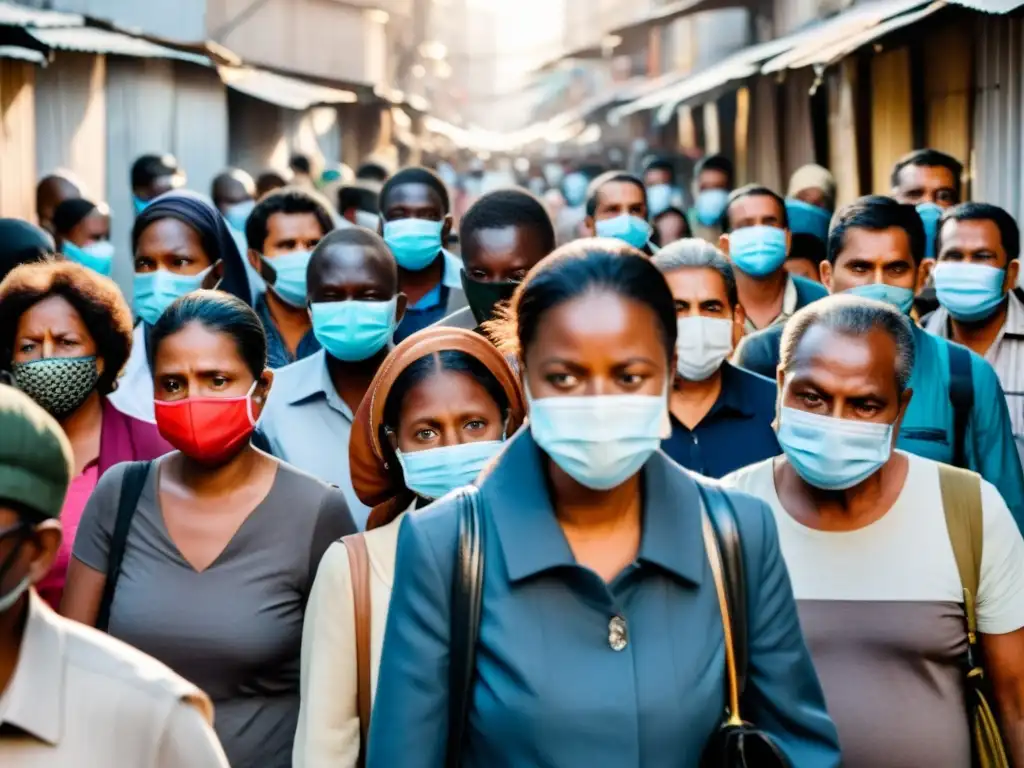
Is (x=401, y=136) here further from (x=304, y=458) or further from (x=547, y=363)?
(x=547, y=363)

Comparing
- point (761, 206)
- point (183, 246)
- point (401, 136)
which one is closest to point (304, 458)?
point (183, 246)

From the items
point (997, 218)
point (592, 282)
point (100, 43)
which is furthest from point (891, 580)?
point (100, 43)

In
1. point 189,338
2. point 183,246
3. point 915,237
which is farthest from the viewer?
point 183,246

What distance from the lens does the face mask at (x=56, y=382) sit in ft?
15.9

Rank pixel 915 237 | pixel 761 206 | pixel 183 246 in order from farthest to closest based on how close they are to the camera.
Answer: pixel 761 206
pixel 183 246
pixel 915 237

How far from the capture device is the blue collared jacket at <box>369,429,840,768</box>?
2553 millimetres

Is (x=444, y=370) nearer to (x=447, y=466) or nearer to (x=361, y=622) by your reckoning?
(x=447, y=466)

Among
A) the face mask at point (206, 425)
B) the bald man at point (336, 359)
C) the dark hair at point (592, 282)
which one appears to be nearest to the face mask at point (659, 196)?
the bald man at point (336, 359)

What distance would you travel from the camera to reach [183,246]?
6.70 meters

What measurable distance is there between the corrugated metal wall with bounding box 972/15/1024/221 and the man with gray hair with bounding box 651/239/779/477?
5388 millimetres

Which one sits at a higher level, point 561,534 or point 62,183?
point 62,183

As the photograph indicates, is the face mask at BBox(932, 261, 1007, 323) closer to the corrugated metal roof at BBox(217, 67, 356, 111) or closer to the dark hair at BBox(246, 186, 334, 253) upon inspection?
the dark hair at BBox(246, 186, 334, 253)

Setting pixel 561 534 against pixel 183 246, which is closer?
pixel 561 534

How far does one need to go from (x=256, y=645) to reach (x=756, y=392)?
81.0 inches
